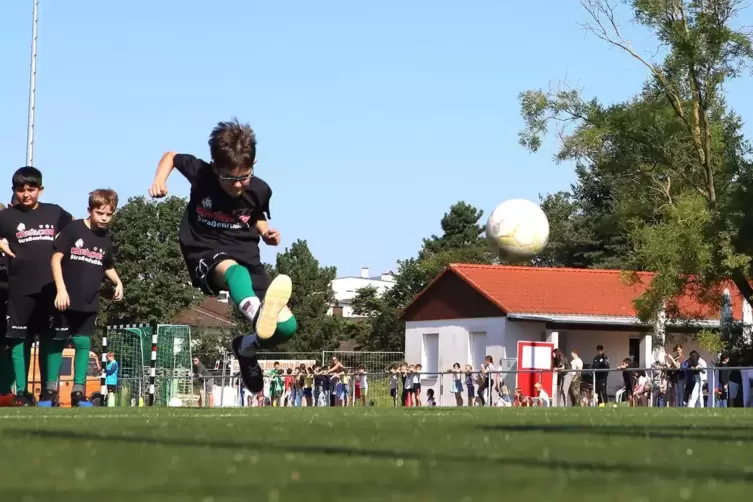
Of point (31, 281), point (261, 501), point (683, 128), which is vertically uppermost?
point (683, 128)

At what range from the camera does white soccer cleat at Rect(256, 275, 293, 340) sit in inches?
347

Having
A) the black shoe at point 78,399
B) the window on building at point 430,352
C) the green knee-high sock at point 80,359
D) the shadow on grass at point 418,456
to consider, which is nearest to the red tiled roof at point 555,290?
the window on building at point 430,352

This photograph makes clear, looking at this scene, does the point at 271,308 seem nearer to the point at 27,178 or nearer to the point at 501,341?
the point at 27,178

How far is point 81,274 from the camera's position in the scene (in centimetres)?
1120

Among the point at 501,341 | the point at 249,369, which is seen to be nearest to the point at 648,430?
the point at 249,369

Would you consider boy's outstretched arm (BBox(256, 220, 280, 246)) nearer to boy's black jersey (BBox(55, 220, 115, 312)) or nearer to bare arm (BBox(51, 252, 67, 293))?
bare arm (BBox(51, 252, 67, 293))

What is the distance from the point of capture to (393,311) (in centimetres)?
9744

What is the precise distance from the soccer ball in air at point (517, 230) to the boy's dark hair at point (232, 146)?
35.6ft

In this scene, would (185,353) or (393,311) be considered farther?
(393,311)

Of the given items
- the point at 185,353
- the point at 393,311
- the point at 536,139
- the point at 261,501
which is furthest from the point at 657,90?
the point at 393,311

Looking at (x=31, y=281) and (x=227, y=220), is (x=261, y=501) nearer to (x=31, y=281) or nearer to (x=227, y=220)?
(x=227, y=220)

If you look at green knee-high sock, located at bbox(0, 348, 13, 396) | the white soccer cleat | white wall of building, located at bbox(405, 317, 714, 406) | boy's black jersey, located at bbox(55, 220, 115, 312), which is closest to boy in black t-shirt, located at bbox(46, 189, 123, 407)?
boy's black jersey, located at bbox(55, 220, 115, 312)

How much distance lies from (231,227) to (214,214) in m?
0.16

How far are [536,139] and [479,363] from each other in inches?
699
